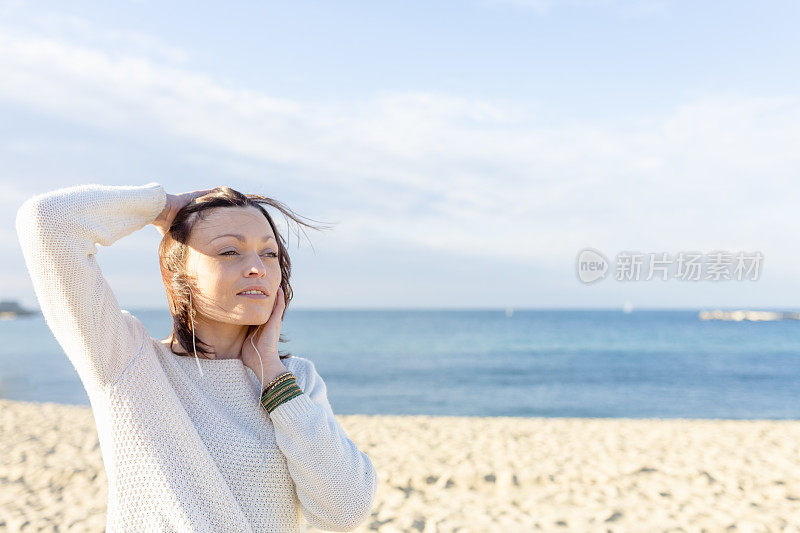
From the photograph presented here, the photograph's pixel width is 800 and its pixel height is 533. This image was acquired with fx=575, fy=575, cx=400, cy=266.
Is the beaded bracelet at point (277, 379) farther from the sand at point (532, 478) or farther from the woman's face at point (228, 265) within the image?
the sand at point (532, 478)

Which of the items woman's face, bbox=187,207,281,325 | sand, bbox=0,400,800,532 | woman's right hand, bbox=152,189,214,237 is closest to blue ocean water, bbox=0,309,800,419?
sand, bbox=0,400,800,532

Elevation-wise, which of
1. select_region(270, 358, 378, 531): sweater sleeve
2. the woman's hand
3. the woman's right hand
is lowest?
select_region(270, 358, 378, 531): sweater sleeve

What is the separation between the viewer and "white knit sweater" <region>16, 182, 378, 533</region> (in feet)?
4.06

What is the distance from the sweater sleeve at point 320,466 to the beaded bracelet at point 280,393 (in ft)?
0.05

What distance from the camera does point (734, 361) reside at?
26859mm

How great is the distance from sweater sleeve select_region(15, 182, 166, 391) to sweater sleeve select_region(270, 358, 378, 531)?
1.32ft

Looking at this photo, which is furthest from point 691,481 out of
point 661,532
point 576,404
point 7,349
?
point 7,349

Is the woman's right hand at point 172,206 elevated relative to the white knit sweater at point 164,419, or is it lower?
elevated

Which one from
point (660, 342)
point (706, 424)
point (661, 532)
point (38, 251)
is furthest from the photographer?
point (660, 342)

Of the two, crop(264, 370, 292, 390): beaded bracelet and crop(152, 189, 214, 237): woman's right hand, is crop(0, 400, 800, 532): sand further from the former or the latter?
crop(152, 189, 214, 237): woman's right hand

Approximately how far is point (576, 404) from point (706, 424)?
5.77 meters

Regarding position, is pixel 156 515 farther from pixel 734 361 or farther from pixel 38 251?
pixel 734 361

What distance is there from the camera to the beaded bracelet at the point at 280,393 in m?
1.42

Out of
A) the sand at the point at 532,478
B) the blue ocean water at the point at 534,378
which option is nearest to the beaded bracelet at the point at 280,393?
the sand at the point at 532,478
